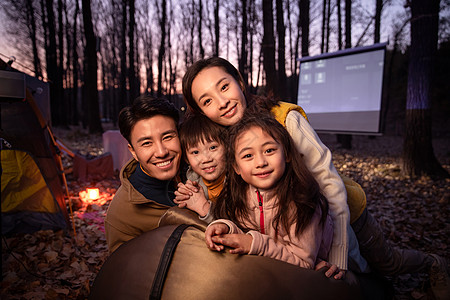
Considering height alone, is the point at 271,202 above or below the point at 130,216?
above

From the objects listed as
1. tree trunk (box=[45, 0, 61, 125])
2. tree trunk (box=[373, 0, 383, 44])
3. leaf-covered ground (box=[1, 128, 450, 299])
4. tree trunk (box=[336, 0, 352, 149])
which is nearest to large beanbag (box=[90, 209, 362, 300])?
leaf-covered ground (box=[1, 128, 450, 299])

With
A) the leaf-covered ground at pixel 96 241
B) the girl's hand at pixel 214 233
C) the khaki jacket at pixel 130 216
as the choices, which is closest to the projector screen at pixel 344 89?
the leaf-covered ground at pixel 96 241

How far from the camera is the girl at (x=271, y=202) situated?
1564 millimetres

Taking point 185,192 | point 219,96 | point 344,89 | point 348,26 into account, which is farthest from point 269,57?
point 185,192

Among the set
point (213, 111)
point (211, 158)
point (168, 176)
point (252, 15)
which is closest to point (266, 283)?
point (211, 158)

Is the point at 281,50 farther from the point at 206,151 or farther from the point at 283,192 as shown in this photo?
the point at 283,192

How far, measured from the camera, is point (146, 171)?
227 cm

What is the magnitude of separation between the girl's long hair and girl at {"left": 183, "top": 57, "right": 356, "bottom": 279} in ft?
0.73

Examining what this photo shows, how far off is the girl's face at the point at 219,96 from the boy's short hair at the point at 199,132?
62 mm

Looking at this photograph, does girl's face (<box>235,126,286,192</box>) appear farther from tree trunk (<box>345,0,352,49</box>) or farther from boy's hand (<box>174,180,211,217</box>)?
tree trunk (<box>345,0,352,49</box>)

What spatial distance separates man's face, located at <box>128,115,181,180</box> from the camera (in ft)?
6.96

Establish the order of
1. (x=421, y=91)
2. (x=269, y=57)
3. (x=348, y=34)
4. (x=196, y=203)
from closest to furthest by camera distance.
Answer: (x=196, y=203), (x=421, y=91), (x=269, y=57), (x=348, y=34)

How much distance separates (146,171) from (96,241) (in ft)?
8.14

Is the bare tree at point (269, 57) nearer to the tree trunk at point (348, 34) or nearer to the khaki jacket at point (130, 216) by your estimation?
the tree trunk at point (348, 34)
